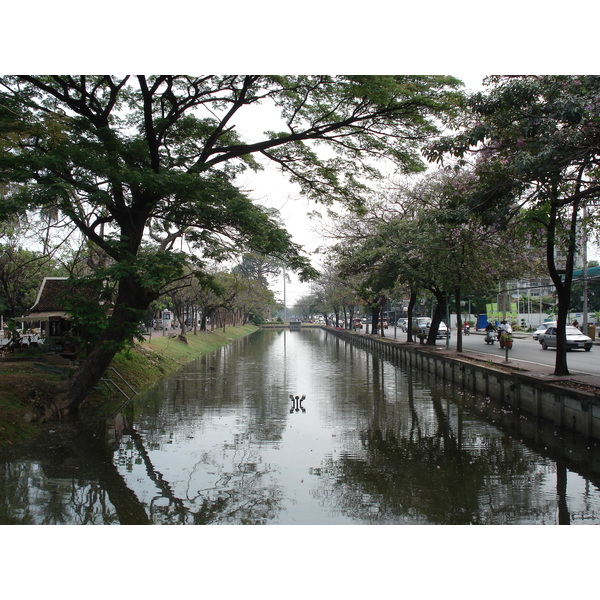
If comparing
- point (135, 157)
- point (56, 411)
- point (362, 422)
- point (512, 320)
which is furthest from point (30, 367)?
point (512, 320)

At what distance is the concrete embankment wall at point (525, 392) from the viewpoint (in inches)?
445

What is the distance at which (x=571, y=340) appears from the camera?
25.6 meters

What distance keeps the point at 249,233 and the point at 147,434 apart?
5.53 metres

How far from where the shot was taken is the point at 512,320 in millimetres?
48375

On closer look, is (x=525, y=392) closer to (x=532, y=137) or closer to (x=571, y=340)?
(x=532, y=137)

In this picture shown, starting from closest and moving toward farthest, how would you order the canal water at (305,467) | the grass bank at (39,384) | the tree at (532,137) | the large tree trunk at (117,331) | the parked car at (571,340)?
1. the canal water at (305,467)
2. the tree at (532,137)
3. the grass bank at (39,384)
4. the large tree trunk at (117,331)
5. the parked car at (571,340)

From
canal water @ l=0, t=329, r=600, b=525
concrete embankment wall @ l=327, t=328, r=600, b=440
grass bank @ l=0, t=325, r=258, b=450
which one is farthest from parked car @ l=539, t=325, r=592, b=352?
grass bank @ l=0, t=325, r=258, b=450

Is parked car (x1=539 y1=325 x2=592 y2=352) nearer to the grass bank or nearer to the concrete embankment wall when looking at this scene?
the concrete embankment wall

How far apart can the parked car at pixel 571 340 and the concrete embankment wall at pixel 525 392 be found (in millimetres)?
6153

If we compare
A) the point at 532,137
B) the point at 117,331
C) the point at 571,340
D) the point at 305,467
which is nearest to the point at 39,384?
the point at 117,331

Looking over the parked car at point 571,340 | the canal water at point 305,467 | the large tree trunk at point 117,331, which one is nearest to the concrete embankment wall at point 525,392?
the canal water at point 305,467

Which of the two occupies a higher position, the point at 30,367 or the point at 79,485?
the point at 30,367

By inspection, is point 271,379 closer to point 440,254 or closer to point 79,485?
point 440,254

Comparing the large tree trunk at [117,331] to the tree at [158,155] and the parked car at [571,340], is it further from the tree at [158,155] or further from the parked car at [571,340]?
the parked car at [571,340]
